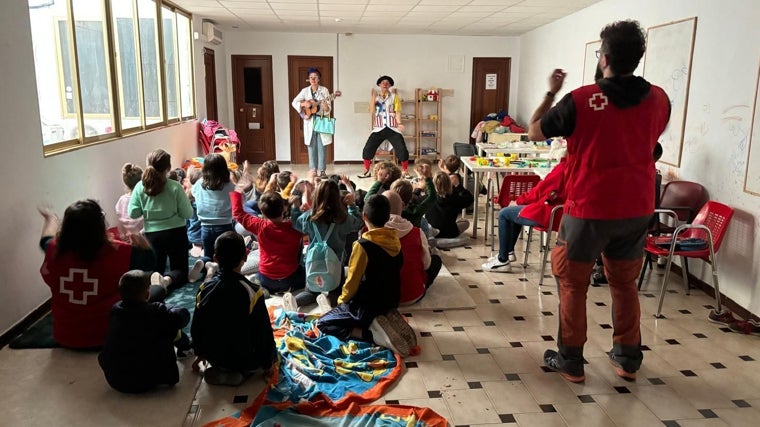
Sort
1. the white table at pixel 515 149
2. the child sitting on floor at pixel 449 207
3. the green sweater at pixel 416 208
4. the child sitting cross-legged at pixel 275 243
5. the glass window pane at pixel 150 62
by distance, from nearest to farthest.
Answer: the child sitting cross-legged at pixel 275 243 < the green sweater at pixel 416 208 < the child sitting on floor at pixel 449 207 < the glass window pane at pixel 150 62 < the white table at pixel 515 149

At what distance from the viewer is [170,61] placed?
730cm

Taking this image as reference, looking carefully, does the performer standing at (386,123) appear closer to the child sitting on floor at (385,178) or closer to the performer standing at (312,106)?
the performer standing at (312,106)

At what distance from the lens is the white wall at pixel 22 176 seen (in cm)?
324

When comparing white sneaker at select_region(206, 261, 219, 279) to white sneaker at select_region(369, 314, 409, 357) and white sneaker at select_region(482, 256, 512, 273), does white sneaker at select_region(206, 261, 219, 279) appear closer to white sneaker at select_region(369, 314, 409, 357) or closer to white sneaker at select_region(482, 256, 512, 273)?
white sneaker at select_region(369, 314, 409, 357)

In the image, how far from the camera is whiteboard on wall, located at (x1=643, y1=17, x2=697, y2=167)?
4.61 metres

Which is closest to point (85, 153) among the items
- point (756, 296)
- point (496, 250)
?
point (496, 250)

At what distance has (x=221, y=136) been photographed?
8.45 m

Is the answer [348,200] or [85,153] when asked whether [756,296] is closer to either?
[348,200]

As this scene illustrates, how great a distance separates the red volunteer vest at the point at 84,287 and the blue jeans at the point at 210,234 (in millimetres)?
1444

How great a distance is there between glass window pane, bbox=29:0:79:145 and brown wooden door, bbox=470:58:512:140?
782cm

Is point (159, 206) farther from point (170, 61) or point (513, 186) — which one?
point (170, 61)

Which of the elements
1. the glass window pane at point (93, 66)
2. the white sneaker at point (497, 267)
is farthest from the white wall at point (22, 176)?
the white sneaker at point (497, 267)

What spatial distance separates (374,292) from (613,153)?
1435 millimetres

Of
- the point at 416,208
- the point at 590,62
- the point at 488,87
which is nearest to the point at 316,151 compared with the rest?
the point at 488,87
